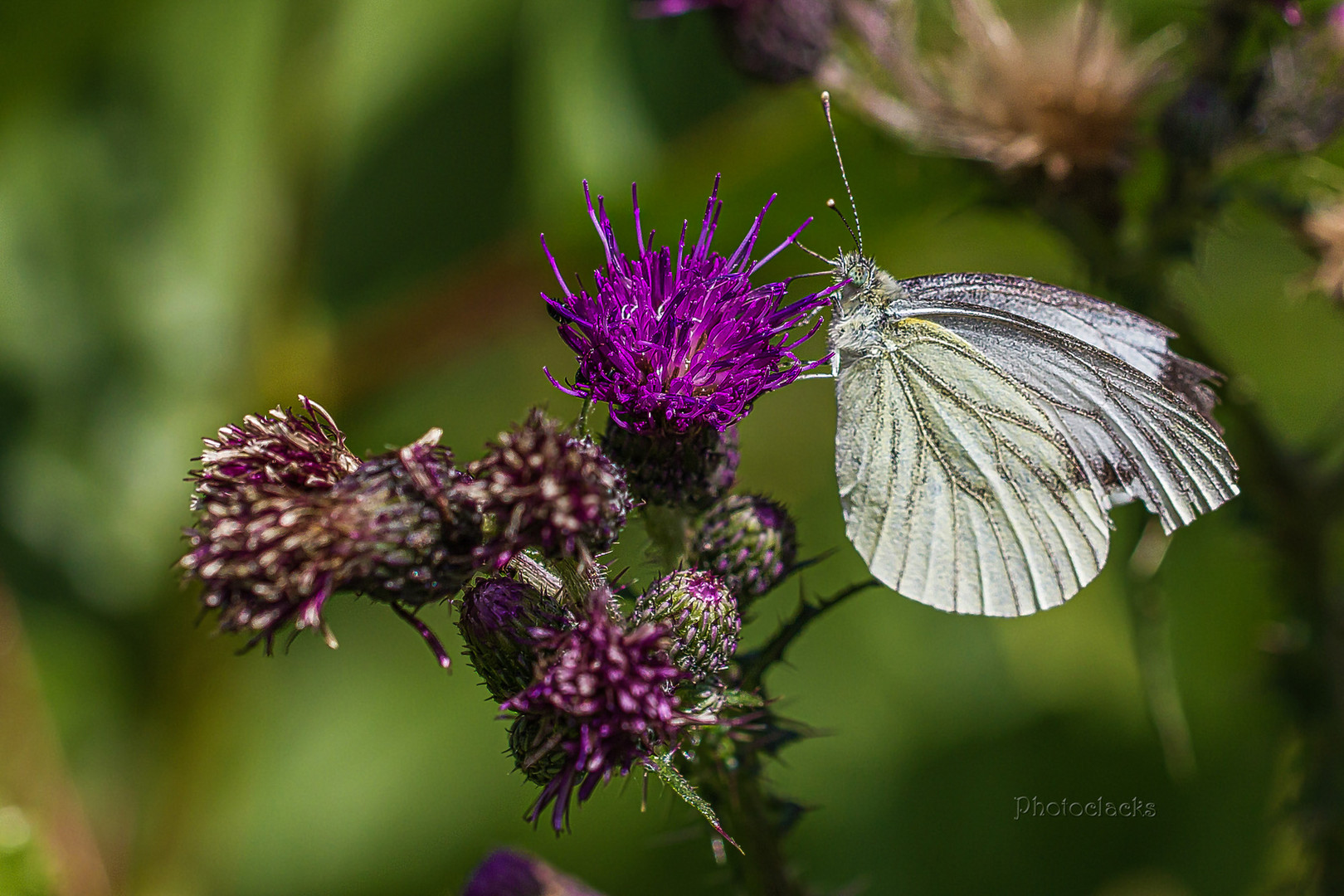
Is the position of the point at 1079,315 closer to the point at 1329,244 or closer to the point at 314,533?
the point at 1329,244

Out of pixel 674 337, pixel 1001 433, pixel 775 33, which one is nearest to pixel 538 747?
pixel 674 337

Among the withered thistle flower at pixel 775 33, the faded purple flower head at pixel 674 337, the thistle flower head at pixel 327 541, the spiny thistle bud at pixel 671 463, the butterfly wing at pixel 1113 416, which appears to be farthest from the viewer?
the withered thistle flower at pixel 775 33

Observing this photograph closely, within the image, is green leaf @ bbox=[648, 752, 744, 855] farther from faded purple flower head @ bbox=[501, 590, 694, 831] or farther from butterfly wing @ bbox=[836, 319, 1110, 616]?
butterfly wing @ bbox=[836, 319, 1110, 616]

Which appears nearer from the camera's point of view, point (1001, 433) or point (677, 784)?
point (677, 784)

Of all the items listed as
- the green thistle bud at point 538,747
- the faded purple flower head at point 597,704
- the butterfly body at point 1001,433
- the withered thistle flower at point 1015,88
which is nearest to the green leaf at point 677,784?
the faded purple flower head at point 597,704

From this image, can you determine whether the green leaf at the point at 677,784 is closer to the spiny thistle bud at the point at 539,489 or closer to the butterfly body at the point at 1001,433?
the spiny thistle bud at the point at 539,489

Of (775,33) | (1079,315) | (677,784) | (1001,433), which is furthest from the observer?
(775,33)

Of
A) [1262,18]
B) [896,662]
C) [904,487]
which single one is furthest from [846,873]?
[1262,18]

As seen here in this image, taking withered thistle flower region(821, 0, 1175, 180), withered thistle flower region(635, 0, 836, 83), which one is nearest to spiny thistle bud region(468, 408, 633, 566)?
withered thistle flower region(821, 0, 1175, 180)

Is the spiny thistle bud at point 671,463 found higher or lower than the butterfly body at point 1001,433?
higher
